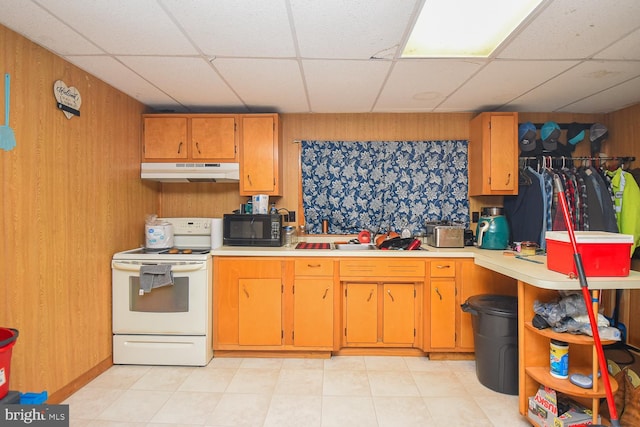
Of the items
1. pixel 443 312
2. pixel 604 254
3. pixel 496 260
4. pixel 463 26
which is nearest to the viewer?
pixel 604 254

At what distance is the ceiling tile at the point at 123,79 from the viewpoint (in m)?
2.15

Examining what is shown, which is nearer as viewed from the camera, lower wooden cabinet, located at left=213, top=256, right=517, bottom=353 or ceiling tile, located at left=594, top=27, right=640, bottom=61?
ceiling tile, located at left=594, top=27, right=640, bottom=61

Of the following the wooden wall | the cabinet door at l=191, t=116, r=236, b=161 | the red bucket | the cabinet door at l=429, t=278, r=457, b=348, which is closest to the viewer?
the red bucket

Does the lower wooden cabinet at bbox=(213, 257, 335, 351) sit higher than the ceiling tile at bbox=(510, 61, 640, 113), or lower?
lower

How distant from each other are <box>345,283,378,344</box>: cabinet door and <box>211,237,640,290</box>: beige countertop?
31 centimetres

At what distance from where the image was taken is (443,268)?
268 centimetres

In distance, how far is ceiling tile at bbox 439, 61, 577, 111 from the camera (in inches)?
86.4

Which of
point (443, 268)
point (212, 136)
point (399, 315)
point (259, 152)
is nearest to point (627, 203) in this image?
point (443, 268)

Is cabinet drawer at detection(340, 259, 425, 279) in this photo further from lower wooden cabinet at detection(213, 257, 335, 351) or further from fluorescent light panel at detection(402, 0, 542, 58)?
fluorescent light panel at detection(402, 0, 542, 58)

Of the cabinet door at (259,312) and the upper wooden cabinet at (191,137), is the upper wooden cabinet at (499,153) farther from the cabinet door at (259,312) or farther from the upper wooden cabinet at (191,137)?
the upper wooden cabinet at (191,137)

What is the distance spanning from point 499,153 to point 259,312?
2.66 m

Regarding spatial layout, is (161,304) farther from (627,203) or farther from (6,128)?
(627,203)

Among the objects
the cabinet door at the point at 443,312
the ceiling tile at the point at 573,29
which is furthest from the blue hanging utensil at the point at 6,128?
the cabinet door at the point at 443,312

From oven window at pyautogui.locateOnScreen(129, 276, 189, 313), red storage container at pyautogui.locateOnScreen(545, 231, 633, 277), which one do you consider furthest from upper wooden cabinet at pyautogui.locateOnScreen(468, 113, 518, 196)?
oven window at pyautogui.locateOnScreen(129, 276, 189, 313)
